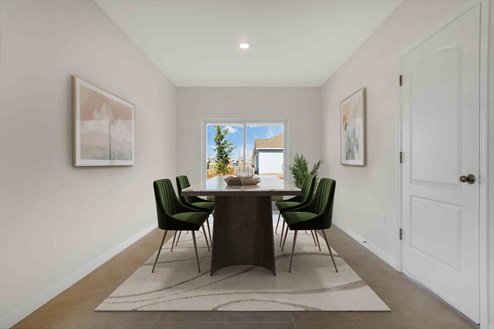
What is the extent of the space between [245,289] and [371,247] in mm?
1834

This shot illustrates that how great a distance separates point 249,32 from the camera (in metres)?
3.41

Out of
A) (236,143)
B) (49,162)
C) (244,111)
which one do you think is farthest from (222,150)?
(49,162)

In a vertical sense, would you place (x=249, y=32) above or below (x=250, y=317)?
above

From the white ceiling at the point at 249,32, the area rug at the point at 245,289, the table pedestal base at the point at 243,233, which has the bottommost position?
the area rug at the point at 245,289

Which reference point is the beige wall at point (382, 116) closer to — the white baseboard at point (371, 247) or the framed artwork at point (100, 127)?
the white baseboard at point (371, 247)

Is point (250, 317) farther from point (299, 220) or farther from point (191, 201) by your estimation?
point (191, 201)

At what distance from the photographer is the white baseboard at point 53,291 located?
1.81m

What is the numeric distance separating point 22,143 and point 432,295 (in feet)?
10.4

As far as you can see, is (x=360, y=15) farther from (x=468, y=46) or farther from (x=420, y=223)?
(x=420, y=223)

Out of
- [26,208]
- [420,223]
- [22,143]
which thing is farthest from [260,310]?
[22,143]

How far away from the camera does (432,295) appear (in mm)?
2219

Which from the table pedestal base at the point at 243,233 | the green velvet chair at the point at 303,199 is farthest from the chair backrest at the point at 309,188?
the table pedestal base at the point at 243,233

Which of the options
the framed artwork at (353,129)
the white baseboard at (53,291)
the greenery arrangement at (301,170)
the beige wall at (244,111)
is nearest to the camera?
the white baseboard at (53,291)

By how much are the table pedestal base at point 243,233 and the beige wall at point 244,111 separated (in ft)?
10.9
